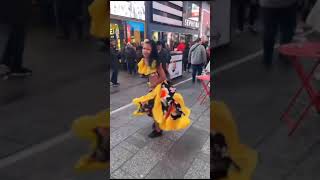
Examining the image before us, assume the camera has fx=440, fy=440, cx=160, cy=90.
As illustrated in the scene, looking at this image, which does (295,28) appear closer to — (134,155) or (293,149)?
(134,155)

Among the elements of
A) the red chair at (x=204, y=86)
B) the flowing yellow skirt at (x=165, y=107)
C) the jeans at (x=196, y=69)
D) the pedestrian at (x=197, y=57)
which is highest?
the pedestrian at (x=197, y=57)

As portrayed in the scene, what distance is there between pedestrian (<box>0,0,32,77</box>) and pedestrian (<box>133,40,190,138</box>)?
1.45 ft

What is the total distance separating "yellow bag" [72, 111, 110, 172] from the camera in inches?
45.2

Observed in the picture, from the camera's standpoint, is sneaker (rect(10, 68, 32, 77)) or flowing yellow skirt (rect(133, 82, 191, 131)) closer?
flowing yellow skirt (rect(133, 82, 191, 131))

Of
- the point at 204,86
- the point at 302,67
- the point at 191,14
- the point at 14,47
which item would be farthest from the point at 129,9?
the point at 302,67

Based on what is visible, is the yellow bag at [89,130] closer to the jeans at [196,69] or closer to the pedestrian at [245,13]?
the jeans at [196,69]

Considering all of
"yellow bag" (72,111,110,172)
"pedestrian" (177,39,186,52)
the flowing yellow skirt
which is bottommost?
"yellow bag" (72,111,110,172)

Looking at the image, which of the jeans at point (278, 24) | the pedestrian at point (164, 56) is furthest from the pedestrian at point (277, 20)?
the pedestrian at point (164, 56)

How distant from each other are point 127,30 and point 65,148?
1.97ft

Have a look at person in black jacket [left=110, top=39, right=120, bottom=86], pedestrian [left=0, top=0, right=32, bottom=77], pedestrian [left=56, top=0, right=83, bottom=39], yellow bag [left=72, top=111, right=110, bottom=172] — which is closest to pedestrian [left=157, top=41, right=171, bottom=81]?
person in black jacket [left=110, top=39, right=120, bottom=86]

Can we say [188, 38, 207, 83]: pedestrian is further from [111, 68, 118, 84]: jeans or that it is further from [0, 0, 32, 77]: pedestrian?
[0, 0, 32, 77]: pedestrian

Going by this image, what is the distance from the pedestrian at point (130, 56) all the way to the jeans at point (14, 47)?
41 centimetres

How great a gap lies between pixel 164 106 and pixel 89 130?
33cm

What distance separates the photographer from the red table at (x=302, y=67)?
1.20 m
